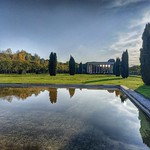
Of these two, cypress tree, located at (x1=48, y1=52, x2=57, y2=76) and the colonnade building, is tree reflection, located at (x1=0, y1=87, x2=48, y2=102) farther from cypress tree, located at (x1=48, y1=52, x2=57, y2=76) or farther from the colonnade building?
the colonnade building

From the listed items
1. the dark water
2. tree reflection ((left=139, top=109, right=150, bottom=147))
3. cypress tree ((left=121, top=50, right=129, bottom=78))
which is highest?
cypress tree ((left=121, top=50, right=129, bottom=78))

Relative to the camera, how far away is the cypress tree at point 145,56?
2408cm

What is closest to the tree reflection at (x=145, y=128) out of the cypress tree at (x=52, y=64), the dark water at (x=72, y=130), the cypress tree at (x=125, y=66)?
the dark water at (x=72, y=130)

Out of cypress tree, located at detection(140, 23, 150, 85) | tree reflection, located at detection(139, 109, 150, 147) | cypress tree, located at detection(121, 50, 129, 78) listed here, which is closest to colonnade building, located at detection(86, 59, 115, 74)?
cypress tree, located at detection(121, 50, 129, 78)

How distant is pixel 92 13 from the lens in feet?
67.5

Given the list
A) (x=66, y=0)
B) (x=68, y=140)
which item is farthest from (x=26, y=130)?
(x=66, y=0)

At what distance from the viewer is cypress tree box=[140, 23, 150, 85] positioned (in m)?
24.1

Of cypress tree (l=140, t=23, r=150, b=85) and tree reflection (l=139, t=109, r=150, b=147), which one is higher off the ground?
cypress tree (l=140, t=23, r=150, b=85)

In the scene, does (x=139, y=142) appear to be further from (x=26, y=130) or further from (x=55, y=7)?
(x=55, y=7)

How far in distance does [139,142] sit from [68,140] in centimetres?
198

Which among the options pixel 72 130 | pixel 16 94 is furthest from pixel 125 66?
pixel 72 130

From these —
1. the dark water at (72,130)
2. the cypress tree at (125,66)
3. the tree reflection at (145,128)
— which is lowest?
the tree reflection at (145,128)

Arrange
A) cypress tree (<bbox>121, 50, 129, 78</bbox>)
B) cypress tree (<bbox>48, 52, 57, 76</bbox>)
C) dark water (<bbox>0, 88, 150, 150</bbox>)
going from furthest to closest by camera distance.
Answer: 1. cypress tree (<bbox>48, 52, 57, 76</bbox>)
2. cypress tree (<bbox>121, 50, 129, 78</bbox>)
3. dark water (<bbox>0, 88, 150, 150</bbox>)

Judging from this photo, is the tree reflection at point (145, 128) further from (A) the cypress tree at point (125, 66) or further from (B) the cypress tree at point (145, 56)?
(A) the cypress tree at point (125, 66)
